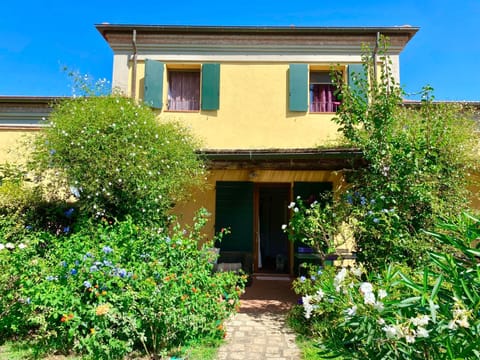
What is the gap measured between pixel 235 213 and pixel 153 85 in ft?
19.0

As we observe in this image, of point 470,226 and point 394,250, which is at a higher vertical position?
point 470,226

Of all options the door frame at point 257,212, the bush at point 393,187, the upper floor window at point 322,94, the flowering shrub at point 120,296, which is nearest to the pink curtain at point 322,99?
the upper floor window at point 322,94

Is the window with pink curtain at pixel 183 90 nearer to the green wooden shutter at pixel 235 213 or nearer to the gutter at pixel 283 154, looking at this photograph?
the green wooden shutter at pixel 235 213

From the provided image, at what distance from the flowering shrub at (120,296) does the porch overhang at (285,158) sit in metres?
3.26

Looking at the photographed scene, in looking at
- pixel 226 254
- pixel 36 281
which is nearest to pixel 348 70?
pixel 226 254

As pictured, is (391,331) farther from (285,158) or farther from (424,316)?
(285,158)

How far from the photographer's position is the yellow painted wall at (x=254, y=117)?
11.8 meters

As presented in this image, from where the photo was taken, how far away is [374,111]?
683 cm

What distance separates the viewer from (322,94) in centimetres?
1241

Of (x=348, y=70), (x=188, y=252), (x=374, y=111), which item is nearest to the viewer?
(x=188, y=252)

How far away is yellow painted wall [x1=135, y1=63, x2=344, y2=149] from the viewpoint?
1182cm

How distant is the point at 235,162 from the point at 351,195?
3.47 m

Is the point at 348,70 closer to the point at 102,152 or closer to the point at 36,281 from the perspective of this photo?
the point at 102,152

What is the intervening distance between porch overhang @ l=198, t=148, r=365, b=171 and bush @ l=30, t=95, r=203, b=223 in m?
1.16
